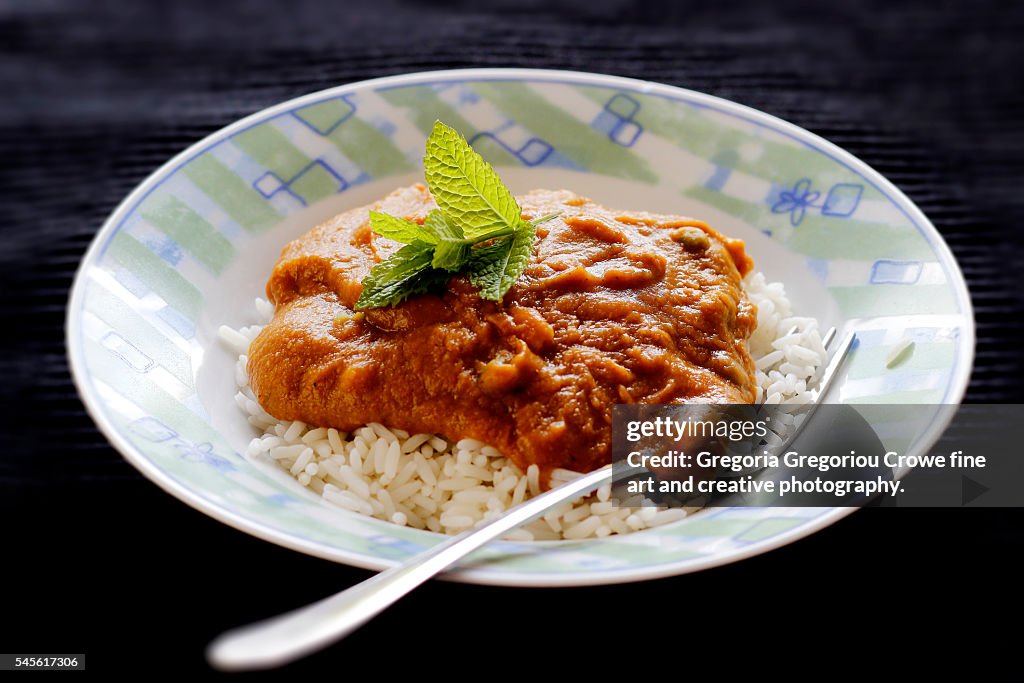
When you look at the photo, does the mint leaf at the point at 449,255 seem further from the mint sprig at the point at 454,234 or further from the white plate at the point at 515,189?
the white plate at the point at 515,189

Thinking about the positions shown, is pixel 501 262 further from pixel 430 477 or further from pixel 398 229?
pixel 430 477

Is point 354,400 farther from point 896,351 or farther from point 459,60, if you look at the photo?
point 459,60

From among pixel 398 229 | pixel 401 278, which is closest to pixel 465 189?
pixel 398 229

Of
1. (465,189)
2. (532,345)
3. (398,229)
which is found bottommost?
(532,345)

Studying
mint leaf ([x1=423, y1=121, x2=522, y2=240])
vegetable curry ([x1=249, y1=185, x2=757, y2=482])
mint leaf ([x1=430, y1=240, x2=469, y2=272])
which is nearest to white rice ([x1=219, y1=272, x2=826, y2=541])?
vegetable curry ([x1=249, y1=185, x2=757, y2=482])

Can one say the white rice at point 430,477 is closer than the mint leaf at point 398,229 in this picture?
Yes

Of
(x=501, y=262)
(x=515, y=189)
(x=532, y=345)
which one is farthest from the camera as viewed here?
(x=515, y=189)

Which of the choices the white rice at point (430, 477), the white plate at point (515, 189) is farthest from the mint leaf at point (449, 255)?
the white plate at point (515, 189)
